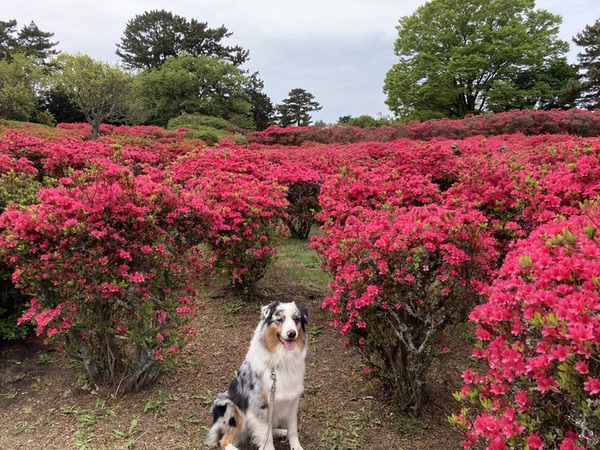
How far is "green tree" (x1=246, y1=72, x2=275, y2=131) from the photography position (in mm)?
44875

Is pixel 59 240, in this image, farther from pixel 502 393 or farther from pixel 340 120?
pixel 340 120

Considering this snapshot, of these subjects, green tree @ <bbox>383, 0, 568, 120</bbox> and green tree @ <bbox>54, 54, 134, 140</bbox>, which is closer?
green tree @ <bbox>54, 54, 134, 140</bbox>

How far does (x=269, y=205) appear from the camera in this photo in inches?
202

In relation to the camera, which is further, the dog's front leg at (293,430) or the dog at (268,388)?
the dog's front leg at (293,430)

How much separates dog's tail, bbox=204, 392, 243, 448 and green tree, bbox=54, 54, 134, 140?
20.3 metres

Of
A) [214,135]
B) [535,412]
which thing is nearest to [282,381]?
[535,412]

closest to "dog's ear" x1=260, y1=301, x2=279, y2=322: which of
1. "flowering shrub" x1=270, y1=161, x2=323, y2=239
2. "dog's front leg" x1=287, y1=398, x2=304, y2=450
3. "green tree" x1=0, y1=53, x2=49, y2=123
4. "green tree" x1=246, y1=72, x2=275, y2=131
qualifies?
"dog's front leg" x1=287, y1=398, x2=304, y2=450

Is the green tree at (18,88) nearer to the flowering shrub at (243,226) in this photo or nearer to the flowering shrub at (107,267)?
the flowering shrub at (243,226)

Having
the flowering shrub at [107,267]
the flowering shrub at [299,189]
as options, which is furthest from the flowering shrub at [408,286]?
the flowering shrub at [299,189]

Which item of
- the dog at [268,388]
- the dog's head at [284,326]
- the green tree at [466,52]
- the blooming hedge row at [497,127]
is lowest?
the dog at [268,388]

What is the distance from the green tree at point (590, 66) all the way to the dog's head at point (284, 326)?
30.5m

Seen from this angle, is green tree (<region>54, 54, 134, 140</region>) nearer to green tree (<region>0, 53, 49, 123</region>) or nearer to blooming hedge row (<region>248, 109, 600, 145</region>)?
green tree (<region>0, 53, 49, 123</region>)

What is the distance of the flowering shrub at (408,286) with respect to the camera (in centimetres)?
280

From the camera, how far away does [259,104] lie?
4562 cm
